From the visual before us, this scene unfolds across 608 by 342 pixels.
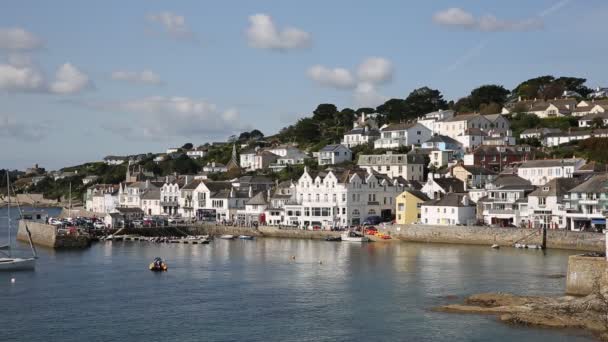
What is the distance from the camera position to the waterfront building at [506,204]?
2729 inches

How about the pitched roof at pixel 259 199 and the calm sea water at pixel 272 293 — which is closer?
the calm sea water at pixel 272 293

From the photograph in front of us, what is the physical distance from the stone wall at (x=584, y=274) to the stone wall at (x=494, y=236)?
17690mm

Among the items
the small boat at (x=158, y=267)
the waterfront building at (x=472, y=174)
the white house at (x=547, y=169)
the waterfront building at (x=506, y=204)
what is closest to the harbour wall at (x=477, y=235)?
the waterfront building at (x=506, y=204)

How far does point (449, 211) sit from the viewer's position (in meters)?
71.5

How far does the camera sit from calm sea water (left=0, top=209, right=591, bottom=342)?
111ft

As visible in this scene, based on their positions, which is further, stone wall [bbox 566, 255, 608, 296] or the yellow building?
the yellow building

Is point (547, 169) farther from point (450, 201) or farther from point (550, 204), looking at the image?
point (450, 201)

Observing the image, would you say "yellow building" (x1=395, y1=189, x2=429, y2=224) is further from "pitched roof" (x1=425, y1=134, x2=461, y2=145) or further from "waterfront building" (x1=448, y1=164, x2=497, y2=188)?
"pitched roof" (x1=425, y1=134, x2=461, y2=145)

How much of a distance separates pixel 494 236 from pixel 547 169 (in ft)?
45.4

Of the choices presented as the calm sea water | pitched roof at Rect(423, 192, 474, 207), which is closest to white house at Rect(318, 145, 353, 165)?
pitched roof at Rect(423, 192, 474, 207)

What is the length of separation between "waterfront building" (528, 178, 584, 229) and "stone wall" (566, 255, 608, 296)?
83.2 feet

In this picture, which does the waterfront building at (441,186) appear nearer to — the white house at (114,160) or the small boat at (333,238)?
the small boat at (333,238)

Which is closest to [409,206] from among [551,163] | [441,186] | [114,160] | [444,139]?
[441,186]

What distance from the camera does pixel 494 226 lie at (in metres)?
66.9
